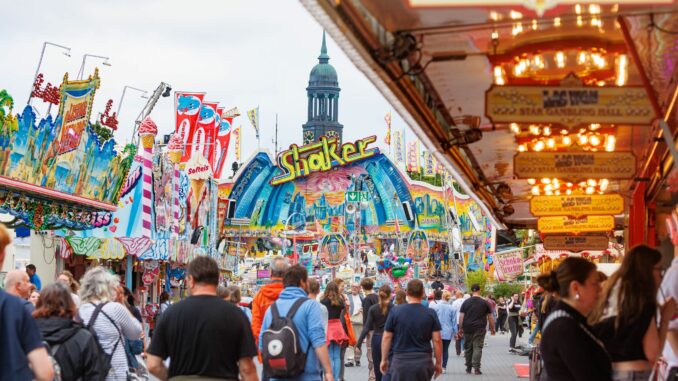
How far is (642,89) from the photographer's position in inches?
324

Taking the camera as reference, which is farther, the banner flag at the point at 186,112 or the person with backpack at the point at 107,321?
the banner flag at the point at 186,112

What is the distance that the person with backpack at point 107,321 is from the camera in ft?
31.9

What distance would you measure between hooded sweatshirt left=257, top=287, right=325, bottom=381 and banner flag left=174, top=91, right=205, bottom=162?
4506 centimetres

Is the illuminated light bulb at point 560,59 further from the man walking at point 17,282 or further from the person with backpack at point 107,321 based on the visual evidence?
the man walking at point 17,282

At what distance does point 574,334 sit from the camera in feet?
22.3

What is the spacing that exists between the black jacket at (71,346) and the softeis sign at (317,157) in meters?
89.7

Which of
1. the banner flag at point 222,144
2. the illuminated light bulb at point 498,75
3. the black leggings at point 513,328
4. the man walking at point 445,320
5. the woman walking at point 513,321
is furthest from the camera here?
the banner flag at point 222,144

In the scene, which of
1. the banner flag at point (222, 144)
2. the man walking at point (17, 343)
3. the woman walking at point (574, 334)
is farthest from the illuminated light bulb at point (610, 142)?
the banner flag at point (222, 144)

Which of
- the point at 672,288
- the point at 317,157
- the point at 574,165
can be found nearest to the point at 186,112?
the point at 317,157

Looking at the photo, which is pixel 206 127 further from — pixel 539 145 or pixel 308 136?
pixel 308 136

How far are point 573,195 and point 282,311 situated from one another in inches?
263

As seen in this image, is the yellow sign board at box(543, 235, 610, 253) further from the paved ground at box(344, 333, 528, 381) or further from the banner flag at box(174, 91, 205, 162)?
the banner flag at box(174, 91, 205, 162)

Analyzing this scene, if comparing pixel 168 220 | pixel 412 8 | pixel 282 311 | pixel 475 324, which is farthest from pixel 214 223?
pixel 412 8

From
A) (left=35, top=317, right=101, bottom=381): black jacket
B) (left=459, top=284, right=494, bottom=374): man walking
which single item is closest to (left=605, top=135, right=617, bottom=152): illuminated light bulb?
(left=35, top=317, right=101, bottom=381): black jacket
